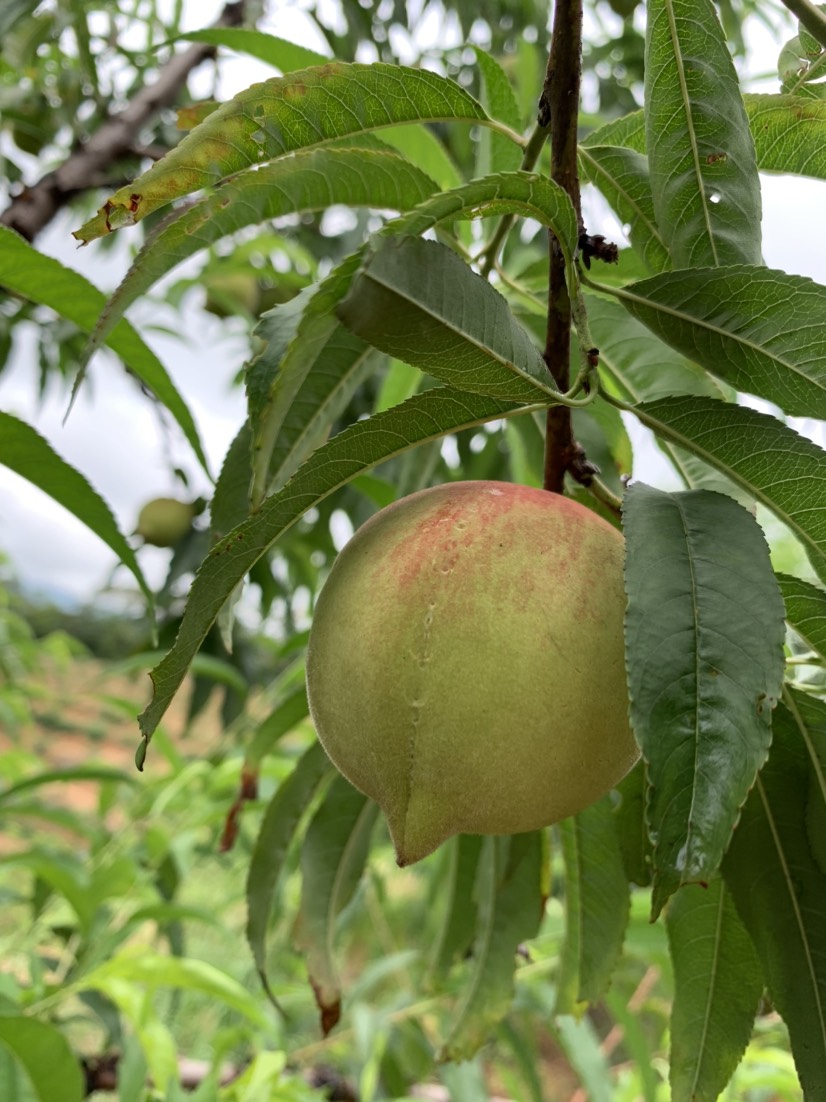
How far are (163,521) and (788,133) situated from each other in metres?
1.69

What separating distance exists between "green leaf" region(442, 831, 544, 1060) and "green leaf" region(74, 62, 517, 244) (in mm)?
504

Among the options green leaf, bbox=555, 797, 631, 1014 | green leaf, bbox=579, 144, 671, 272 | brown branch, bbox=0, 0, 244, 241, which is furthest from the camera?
brown branch, bbox=0, 0, 244, 241

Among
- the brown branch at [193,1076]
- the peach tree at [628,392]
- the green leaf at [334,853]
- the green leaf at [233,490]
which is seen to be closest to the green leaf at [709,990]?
the peach tree at [628,392]

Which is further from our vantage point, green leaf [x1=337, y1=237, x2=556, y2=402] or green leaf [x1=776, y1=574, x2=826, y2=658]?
green leaf [x1=776, y1=574, x2=826, y2=658]

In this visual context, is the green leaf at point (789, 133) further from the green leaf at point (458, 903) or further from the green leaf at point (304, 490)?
the green leaf at point (458, 903)

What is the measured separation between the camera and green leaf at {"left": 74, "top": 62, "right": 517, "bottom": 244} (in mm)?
429

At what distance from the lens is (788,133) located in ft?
1.84

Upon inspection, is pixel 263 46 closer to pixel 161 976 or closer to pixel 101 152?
pixel 101 152

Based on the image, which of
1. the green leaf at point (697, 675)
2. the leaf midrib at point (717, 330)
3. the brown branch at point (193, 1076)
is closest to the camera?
the green leaf at point (697, 675)

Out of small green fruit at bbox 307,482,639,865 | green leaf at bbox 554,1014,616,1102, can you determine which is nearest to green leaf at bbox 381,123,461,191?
small green fruit at bbox 307,482,639,865

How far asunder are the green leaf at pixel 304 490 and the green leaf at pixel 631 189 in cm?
18

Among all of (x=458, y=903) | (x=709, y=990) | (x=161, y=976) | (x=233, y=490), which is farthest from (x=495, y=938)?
(x=233, y=490)

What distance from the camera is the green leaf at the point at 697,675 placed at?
14.1 inches

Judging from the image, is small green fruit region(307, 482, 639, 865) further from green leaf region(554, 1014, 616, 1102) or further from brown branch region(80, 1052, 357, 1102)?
green leaf region(554, 1014, 616, 1102)
